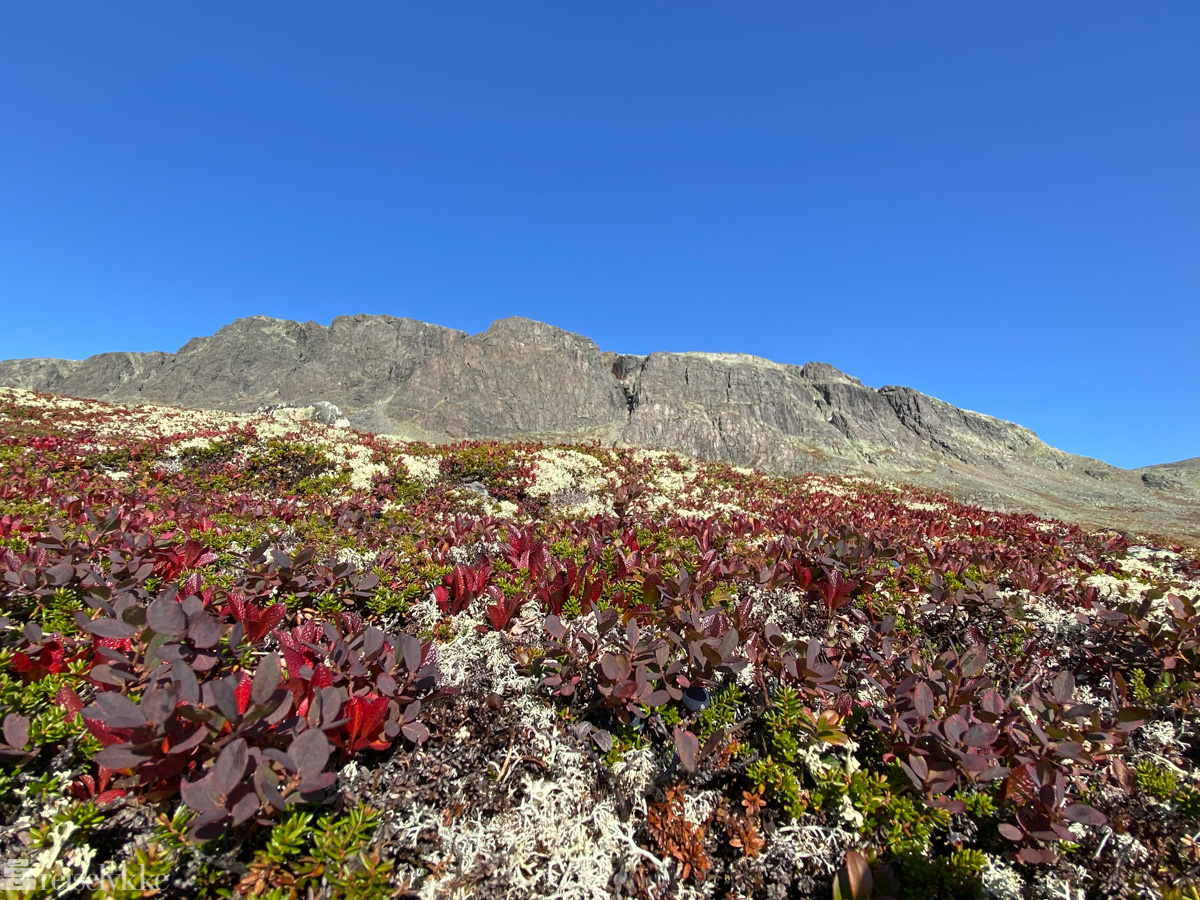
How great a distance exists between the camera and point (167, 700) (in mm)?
1868

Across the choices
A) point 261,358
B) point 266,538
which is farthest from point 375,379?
point 266,538

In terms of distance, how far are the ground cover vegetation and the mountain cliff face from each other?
85334 mm

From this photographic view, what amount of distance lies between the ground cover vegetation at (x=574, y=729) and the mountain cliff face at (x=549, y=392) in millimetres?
85334

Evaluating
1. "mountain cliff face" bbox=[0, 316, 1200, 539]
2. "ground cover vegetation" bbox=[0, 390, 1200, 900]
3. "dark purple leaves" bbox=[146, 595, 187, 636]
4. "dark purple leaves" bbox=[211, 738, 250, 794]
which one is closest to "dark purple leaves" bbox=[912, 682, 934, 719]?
"ground cover vegetation" bbox=[0, 390, 1200, 900]

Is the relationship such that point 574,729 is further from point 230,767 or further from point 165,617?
point 165,617

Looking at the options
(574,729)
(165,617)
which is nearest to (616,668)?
(574,729)

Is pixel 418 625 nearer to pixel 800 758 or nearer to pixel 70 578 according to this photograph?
pixel 70 578

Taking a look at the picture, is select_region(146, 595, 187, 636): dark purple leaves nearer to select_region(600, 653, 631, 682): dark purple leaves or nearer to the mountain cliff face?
select_region(600, 653, 631, 682): dark purple leaves

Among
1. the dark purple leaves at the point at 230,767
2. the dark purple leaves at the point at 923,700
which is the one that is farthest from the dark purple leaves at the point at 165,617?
the dark purple leaves at the point at 923,700

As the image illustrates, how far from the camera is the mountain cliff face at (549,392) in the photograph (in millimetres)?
95375

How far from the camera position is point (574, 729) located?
255 centimetres

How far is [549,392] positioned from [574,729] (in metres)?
111

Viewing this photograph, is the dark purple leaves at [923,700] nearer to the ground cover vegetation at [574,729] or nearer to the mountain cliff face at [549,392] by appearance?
the ground cover vegetation at [574,729]

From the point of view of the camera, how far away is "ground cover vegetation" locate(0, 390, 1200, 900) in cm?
182
